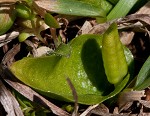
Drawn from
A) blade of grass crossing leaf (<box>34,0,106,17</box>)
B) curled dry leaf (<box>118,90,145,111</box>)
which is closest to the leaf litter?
curled dry leaf (<box>118,90,145,111</box>)

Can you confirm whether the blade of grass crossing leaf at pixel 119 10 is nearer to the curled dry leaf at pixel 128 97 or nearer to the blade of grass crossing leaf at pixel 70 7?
the blade of grass crossing leaf at pixel 70 7

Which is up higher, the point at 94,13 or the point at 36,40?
the point at 94,13

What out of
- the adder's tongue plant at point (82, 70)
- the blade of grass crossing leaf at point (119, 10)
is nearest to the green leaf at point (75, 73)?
the adder's tongue plant at point (82, 70)

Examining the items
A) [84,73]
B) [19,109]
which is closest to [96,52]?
[84,73]

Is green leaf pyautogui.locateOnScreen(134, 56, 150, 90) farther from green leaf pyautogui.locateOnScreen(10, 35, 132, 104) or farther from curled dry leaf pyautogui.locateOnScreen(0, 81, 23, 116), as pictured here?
curled dry leaf pyautogui.locateOnScreen(0, 81, 23, 116)

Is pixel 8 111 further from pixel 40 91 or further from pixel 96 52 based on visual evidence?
pixel 96 52

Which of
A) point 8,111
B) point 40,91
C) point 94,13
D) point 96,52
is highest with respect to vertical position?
point 94,13

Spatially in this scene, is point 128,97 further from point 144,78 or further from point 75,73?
point 75,73
